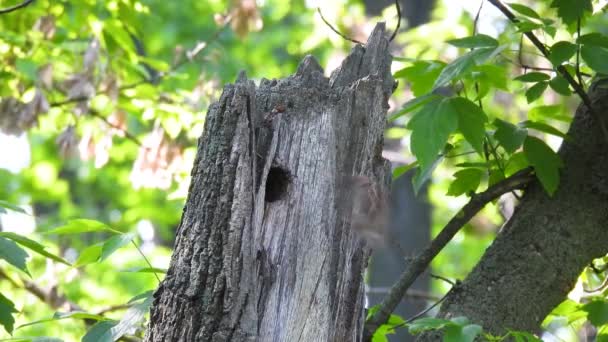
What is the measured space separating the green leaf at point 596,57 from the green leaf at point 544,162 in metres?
0.40

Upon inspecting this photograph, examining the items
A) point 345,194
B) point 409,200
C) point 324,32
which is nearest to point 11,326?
point 345,194

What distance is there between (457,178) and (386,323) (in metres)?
0.55

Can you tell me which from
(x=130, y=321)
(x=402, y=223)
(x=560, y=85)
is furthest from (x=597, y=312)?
(x=402, y=223)

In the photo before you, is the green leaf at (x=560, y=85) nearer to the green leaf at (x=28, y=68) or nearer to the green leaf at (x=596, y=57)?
the green leaf at (x=596, y=57)

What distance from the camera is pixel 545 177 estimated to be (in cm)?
265

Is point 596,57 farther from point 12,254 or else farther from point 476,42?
point 12,254

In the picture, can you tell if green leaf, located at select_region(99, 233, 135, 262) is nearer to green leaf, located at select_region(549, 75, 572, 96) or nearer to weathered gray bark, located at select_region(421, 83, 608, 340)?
weathered gray bark, located at select_region(421, 83, 608, 340)

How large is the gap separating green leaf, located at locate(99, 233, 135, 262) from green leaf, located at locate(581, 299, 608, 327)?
1528mm

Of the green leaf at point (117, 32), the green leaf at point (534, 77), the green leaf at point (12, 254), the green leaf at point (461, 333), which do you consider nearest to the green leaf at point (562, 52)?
the green leaf at point (534, 77)

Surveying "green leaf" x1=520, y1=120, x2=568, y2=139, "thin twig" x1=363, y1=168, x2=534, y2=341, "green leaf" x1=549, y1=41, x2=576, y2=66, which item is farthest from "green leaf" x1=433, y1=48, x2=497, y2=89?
"thin twig" x1=363, y1=168, x2=534, y2=341

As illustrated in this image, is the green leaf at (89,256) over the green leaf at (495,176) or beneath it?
beneath

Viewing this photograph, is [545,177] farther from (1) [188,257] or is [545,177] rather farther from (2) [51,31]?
(2) [51,31]

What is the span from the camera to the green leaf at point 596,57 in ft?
7.64

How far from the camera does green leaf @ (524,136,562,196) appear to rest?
105 inches
